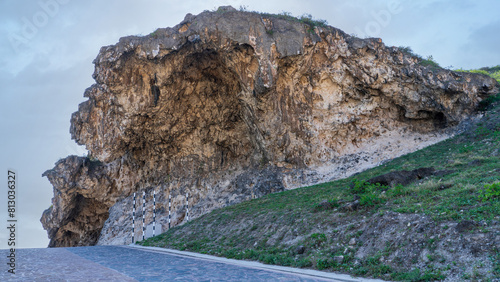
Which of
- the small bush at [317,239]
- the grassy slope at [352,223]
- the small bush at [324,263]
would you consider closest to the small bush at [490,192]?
the grassy slope at [352,223]

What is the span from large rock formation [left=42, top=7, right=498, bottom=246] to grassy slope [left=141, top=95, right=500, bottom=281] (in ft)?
20.9

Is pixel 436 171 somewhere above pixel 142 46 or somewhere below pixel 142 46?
below

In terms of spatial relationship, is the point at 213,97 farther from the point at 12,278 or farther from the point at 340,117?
the point at 12,278

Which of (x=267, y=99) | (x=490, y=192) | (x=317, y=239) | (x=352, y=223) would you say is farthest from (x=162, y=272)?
(x=267, y=99)

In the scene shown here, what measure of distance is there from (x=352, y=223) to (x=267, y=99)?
50.2 ft

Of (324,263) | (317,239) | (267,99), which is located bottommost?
(324,263)

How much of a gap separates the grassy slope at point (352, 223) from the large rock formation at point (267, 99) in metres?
6.37

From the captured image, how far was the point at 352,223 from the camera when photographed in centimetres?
1086

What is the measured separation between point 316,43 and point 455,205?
57.5 feet

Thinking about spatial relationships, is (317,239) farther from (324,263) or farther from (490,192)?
(490,192)

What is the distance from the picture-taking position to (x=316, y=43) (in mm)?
25000

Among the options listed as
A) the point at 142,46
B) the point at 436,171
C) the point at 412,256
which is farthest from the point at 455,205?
the point at 142,46

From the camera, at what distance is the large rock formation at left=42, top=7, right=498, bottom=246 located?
2408 centimetres

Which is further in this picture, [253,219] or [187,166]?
[187,166]
